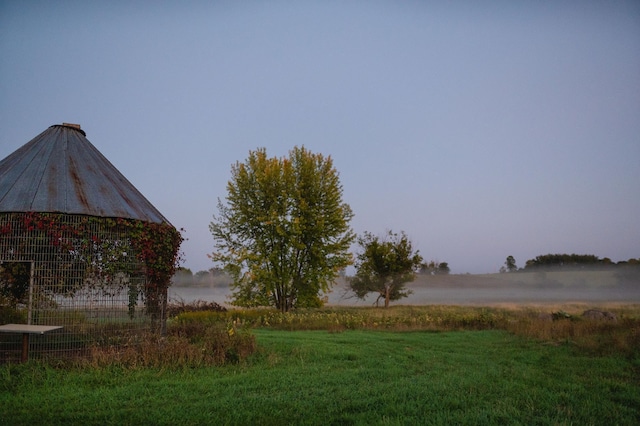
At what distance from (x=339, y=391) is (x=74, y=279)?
6.62m

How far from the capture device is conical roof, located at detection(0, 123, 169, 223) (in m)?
11.2

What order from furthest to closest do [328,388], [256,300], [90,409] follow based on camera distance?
[256,300] → [328,388] → [90,409]

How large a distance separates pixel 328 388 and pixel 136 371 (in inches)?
151

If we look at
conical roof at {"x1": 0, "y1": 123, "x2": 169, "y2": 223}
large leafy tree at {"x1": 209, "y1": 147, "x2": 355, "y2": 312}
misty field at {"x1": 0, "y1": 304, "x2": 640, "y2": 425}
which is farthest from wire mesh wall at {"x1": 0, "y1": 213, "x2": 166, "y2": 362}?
large leafy tree at {"x1": 209, "y1": 147, "x2": 355, "y2": 312}

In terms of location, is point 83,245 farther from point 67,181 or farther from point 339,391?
point 339,391

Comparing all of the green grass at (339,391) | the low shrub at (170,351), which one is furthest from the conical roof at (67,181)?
the green grass at (339,391)

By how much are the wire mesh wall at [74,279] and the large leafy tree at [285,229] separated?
16.8 meters

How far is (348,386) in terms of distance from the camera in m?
8.42

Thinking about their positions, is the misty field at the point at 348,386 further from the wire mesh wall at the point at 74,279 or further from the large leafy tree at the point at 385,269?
the large leafy tree at the point at 385,269

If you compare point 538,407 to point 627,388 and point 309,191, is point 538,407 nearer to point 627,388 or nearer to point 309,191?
point 627,388

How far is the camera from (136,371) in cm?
939

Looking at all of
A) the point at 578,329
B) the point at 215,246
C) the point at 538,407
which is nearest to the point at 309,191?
the point at 215,246

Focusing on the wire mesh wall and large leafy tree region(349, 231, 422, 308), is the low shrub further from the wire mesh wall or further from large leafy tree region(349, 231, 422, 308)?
large leafy tree region(349, 231, 422, 308)

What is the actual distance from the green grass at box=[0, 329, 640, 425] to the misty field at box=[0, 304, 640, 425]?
2 centimetres
